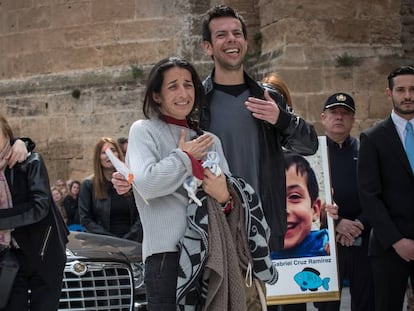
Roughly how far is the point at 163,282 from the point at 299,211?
2959mm

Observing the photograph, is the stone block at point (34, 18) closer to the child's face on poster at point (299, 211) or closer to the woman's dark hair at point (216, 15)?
the child's face on poster at point (299, 211)

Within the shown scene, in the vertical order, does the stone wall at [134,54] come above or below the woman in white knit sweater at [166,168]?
above

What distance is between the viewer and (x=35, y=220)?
16.6 feet

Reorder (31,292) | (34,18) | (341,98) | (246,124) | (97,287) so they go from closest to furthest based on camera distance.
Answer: (246,124) < (31,292) < (97,287) < (341,98) < (34,18)

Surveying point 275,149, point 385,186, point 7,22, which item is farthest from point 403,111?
point 7,22

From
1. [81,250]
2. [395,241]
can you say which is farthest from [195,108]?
[81,250]

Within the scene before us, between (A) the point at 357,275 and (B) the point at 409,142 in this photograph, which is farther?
(A) the point at 357,275

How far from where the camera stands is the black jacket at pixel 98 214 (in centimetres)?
806

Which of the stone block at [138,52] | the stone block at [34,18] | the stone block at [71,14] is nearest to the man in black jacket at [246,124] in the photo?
the stone block at [138,52]

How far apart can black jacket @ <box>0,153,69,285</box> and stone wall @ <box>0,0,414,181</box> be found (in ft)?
21.2

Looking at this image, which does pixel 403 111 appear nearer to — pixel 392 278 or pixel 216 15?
pixel 392 278

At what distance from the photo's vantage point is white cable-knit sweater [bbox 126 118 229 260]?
12.1 feet

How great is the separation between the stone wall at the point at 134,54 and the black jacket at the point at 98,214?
12.6ft

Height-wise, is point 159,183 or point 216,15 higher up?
point 216,15
